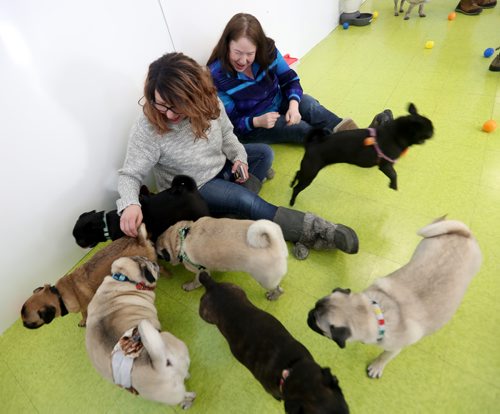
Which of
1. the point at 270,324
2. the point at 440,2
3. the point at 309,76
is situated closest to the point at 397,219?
the point at 270,324

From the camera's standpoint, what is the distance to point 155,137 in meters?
1.96

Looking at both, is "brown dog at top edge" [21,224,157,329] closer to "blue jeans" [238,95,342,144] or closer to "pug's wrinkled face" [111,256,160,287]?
"pug's wrinkled face" [111,256,160,287]

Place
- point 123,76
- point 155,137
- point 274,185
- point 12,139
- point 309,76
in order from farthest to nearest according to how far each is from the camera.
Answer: point 309,76 → point 274,185 → point 123,76 → point 155,137 → point 12,139

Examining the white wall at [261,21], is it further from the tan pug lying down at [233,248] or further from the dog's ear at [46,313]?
the dog's ear at [46,313]

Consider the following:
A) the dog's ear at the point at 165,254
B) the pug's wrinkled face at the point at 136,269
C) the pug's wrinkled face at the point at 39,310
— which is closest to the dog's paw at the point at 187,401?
the pug's wrinkled face at the point at 136,269

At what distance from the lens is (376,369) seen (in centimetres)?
159

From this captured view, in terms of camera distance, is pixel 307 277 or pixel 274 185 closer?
pixel 307 277

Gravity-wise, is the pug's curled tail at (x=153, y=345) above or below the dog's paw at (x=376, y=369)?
above

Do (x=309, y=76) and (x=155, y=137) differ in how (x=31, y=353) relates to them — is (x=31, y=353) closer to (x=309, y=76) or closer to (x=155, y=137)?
(x=155, y=137)

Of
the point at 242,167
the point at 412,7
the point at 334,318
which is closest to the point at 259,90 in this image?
the point at 242,167

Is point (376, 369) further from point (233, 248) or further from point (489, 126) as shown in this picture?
point (489, 126)

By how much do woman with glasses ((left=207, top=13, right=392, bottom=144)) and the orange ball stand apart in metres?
0.93

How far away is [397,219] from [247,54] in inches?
70.7

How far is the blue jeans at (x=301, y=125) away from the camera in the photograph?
2975 mm
